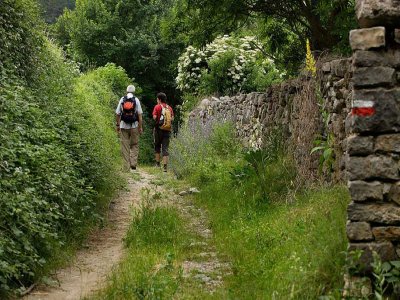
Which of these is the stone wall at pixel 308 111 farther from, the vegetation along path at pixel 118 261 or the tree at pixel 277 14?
the tree at pixel 277 14

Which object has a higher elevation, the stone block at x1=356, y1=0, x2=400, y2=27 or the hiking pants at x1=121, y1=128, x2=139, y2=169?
the stone block at x1=356, y1=0, x2=400, y2=27

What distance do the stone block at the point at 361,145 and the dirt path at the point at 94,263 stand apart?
2628 millimetres

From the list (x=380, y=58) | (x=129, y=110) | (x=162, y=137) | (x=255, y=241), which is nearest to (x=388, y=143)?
(x=380, y=58)

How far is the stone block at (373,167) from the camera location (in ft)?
14.1

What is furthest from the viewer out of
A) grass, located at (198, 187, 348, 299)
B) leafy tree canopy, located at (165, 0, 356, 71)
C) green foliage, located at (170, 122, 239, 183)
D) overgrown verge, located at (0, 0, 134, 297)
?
green foliage, located at (170, 122, 239, 183)

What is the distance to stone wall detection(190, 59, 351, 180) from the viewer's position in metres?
6.57

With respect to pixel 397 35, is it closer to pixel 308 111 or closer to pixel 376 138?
pixel 376 138

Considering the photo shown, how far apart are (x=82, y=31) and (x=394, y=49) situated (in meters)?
24.4

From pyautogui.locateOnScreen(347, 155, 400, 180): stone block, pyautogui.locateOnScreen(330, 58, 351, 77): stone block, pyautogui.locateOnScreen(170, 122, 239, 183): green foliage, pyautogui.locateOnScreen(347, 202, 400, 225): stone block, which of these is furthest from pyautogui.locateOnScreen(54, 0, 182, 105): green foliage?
pyautogui.locateOnScreen(347, 202, 400, 225): stone block

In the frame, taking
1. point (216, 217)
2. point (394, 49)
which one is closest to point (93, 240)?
point (216, 217)

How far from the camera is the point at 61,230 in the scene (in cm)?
644

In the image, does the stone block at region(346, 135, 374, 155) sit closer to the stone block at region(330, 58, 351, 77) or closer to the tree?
the stone block at region(330, 58, 351, 77)

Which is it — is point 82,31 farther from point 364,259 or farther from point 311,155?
point 364,259

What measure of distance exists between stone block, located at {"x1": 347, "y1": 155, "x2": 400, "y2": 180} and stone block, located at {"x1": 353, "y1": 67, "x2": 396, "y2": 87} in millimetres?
555
